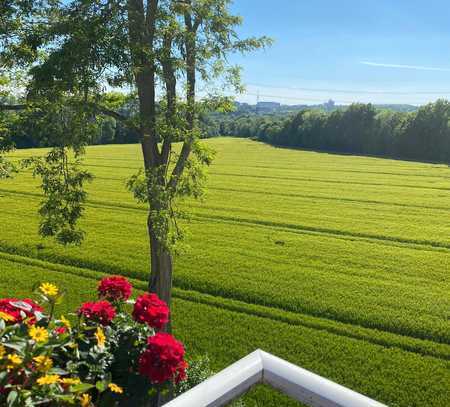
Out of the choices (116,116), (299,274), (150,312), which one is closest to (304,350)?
(299,274)

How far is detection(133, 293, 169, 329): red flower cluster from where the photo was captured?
410cm

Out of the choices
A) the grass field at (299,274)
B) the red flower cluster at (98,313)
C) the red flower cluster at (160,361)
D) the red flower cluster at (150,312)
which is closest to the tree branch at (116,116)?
the grass field at (299,274)

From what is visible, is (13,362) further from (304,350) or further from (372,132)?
(372,132)

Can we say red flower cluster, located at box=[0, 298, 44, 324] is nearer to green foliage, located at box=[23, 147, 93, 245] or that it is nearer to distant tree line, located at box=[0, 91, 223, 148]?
distant tree line, located at box=[0, 91, 223, 148]

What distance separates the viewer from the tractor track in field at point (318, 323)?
458 inches

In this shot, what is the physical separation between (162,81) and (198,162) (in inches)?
72.0

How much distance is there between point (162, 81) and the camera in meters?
7.76

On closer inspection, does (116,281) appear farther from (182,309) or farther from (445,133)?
(445,133)

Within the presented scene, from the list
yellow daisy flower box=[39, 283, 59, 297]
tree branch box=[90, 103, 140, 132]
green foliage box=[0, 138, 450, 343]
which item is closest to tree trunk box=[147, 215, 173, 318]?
green foliage box=[0, 138, 450, 343]

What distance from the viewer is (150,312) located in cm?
411

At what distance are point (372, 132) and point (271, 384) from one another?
86.7m

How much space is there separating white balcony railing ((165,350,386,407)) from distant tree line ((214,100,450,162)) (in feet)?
191

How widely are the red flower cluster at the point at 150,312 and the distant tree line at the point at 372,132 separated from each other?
57118 mm

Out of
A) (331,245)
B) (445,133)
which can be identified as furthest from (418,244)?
(445,133)
